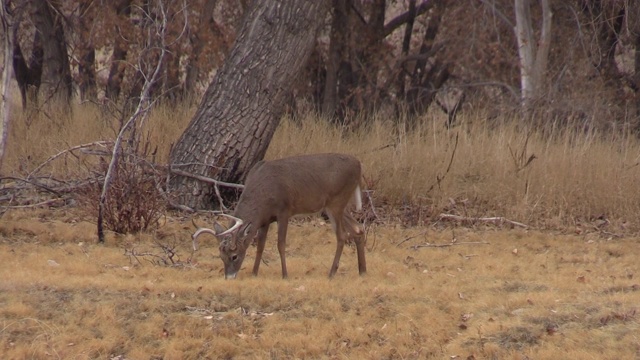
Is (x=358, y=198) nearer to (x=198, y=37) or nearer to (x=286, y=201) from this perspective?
(x=286, y=201)

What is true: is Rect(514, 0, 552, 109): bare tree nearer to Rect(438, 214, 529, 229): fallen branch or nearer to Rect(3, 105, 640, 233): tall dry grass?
Rect(3, 105, 640, 233): tall dry grass

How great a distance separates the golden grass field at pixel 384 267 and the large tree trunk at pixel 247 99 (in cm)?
82

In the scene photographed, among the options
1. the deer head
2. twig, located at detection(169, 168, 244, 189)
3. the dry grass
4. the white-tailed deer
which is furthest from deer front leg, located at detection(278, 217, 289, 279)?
twig, located at detection(169, 168, 244, 189)

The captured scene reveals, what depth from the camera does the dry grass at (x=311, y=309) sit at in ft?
28.0

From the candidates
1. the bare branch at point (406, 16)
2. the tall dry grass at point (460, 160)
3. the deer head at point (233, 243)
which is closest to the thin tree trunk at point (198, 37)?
the tall dry grass at point (460, 160)

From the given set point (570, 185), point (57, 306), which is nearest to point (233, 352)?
point (57, 306)

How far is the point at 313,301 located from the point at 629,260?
4.39 metres

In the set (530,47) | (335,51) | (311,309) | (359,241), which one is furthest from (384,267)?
(335,51)

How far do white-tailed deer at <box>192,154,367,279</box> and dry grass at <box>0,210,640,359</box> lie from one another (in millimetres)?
333

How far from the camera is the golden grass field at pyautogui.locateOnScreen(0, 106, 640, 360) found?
28.2ft

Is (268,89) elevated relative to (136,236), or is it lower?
elevated

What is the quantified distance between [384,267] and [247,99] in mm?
3720

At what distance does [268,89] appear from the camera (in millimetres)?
13914

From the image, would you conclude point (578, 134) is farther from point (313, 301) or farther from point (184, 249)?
point (313, 301)
